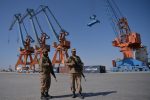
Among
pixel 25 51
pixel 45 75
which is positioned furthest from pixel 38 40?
pixel 45 75

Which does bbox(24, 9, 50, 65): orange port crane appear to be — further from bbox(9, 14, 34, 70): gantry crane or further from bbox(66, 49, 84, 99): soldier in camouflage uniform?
bbox(66, 49, 84, 99): soldier in camouflage uniform

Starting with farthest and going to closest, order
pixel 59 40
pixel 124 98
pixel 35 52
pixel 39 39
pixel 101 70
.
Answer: pixel 35 52 < pixel 39 39 < pixel 59 40 < pixel 101 70 < pixel 124 98

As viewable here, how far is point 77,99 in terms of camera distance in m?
7.32

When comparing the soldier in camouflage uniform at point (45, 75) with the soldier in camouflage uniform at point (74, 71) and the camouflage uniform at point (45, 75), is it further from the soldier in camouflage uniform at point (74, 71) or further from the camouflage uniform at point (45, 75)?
the soldier in camouflage uniform at point (74, 71)

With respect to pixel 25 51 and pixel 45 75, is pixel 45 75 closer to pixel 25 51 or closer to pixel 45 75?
pixel 45 75

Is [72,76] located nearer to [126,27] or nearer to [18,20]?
[126,27]

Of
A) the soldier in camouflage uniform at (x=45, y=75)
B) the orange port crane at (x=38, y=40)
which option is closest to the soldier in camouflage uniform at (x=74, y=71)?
the soldier in camouflage uniform at (x=45, y=75)

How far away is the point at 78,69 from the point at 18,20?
76.9 m

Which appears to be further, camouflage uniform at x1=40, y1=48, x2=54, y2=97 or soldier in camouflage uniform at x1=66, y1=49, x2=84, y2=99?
soldier in camouflage uniform at x1=66, y1=49, x2=84, y2=99

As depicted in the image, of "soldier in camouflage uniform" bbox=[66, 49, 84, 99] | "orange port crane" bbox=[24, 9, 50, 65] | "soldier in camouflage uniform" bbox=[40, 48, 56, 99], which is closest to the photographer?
"soldier in camouflage uniform" bbox=[40, 48, 56, 99]

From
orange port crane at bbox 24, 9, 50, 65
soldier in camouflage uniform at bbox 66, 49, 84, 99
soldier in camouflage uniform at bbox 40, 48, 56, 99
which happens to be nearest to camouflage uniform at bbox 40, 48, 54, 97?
soldier in camouflage uniform at bbox 40, 48, 56, 99

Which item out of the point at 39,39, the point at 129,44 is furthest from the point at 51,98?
the point at 39,39

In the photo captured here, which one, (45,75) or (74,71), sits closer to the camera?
(45,75)

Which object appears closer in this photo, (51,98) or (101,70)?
(51,98)
